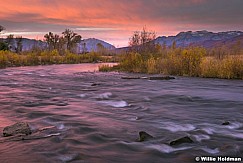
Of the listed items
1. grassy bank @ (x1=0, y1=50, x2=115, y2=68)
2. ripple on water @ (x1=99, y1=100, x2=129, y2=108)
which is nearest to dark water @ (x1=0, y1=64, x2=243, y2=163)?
ripple on water @ (x1=99, y1=100, x2=129, y2=108)

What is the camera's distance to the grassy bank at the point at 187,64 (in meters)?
20.4

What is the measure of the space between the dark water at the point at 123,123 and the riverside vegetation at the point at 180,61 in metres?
6.08

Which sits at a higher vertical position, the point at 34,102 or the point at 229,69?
the point at 229,69

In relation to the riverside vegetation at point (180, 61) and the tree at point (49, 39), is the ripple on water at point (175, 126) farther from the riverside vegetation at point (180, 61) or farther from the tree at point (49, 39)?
the tree at point (49, 39)

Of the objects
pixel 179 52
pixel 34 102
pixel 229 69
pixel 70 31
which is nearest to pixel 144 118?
pixel 34 102

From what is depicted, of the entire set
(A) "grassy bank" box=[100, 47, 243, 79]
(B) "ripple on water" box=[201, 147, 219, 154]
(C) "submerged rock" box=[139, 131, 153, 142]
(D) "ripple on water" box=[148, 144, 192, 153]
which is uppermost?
(A) "grassy bank" box=[100, 47, 243, 79]

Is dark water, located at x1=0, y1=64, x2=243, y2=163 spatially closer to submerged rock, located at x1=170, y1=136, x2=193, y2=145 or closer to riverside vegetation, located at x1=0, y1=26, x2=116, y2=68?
submerged rock, located at x1=170, y1=136, x2=193, y2=145

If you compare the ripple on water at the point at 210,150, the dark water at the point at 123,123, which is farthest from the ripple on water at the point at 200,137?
the ripple on water at the point at 210,150

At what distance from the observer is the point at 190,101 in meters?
12.5

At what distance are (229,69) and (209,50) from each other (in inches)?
445

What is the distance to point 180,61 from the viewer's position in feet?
76.5

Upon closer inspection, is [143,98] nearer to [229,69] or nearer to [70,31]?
[229,69]

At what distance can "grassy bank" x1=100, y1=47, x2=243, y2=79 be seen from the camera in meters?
20.4

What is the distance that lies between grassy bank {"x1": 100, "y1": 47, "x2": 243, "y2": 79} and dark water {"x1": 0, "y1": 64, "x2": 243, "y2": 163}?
5.82 m
